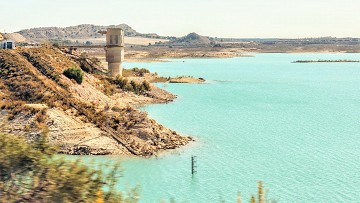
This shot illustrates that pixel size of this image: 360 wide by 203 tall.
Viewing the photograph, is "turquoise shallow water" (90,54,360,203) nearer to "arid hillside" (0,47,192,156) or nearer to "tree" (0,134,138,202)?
"arid hillside" (0,47,192,156)

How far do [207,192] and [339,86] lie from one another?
62.4m

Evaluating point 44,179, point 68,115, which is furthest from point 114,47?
point 44,179

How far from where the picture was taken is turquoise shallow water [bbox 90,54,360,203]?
2658 centimetres

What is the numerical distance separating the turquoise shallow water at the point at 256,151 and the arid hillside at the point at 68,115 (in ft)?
7.39

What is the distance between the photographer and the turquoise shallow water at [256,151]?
26578 millimetres

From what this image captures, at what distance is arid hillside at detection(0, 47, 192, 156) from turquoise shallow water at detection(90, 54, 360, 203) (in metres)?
2.25

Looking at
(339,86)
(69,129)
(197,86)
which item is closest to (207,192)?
(69,129)

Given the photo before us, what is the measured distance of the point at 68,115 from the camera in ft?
120

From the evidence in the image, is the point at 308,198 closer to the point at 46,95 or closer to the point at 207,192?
the point at 207,192

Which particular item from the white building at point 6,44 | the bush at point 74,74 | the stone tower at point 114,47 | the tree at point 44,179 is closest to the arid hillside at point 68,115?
the bush at point 74,74

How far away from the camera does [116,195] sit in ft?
34.8

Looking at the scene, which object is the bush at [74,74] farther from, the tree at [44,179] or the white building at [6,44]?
the tree at [44,179]

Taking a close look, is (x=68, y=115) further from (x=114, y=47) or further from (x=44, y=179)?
(x=44, y=179)

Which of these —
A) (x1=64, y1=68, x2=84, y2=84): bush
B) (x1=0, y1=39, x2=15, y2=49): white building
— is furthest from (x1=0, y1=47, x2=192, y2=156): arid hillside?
(x1=0, y1=39, x2=15, y2=49): white building
